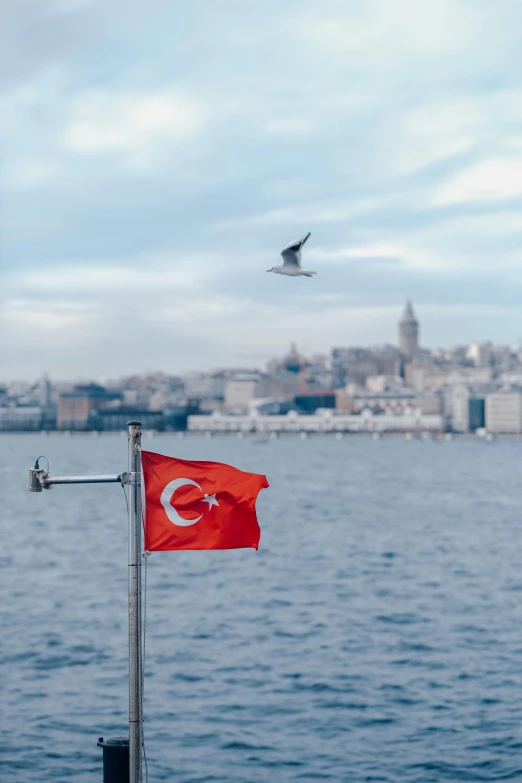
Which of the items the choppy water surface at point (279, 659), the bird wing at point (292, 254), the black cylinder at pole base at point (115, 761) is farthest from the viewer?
the choppy water surface at point (279, 659)

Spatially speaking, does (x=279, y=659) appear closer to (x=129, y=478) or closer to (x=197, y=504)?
(x=197, y=504)

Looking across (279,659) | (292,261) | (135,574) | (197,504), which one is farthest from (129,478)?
(279,659)

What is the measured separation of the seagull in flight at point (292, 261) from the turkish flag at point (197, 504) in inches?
52.6

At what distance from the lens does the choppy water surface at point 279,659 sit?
14828mm

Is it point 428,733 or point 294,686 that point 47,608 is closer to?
point 294,686

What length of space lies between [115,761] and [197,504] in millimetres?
2107

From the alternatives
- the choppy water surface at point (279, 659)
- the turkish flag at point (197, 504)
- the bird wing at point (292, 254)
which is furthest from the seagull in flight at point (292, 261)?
the choppy water surface at point (279, 659)

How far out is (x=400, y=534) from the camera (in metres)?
40.5

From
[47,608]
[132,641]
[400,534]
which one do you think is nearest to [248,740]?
[132,641]

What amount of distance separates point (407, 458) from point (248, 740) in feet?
365

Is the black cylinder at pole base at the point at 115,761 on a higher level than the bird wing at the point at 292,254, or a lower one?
lower

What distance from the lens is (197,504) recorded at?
26.8 ft

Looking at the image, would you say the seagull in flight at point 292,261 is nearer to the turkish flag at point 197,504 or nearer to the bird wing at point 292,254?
the bird wing at point 292,254

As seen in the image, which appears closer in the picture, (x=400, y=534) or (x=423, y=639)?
(x=423, y=639)
